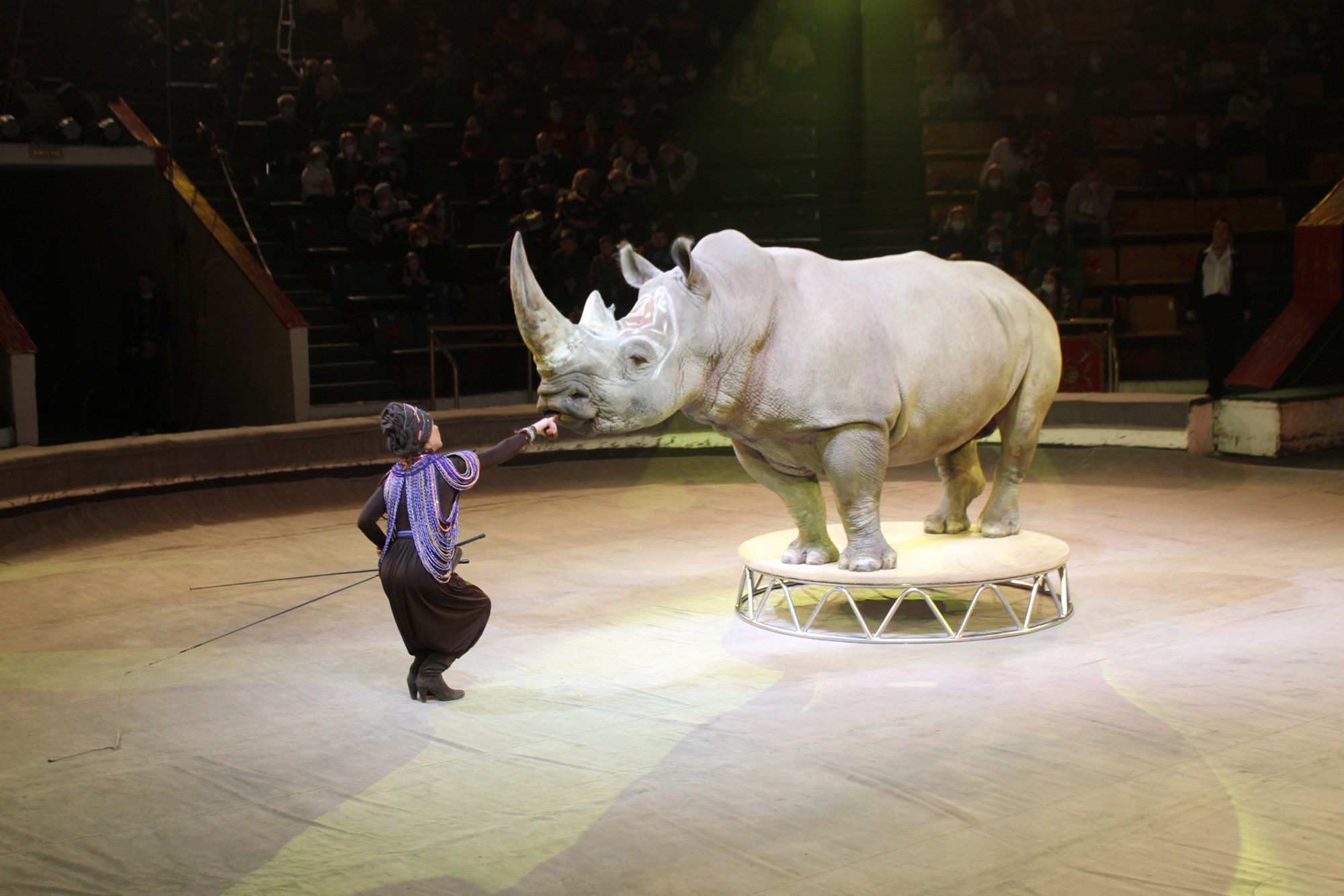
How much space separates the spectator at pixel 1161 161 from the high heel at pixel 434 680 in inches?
528

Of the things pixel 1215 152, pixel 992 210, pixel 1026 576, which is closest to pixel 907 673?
pixel 1026 576

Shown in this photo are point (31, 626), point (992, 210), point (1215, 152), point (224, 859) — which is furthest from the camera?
point (1215, 152)

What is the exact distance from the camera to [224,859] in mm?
4348

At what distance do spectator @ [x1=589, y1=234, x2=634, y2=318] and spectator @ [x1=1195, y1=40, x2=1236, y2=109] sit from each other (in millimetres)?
8877

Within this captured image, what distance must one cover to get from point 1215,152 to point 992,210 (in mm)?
3307

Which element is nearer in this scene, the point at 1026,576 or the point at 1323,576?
the point at 1026,576

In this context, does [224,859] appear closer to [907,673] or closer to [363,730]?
[363,730]

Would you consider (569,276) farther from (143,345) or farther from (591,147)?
(143,345)

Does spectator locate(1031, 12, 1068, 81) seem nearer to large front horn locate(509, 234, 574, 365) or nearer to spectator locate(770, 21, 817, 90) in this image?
spectator locate(770, 21, 817, 90)

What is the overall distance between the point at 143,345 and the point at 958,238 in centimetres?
871

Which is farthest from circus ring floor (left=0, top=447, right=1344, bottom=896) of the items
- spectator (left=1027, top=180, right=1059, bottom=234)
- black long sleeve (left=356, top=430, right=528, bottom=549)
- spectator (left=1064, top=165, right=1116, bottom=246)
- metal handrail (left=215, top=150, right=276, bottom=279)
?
spectator (left=1064, top=165, right=1116, bottom=246)

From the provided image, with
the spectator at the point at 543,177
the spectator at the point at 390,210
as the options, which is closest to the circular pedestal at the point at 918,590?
the spectator at the point at 390,210

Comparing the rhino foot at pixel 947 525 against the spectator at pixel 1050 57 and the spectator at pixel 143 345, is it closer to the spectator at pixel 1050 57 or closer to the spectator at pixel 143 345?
the spectator at pixel 143 345

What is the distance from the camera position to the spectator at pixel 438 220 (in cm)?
1496
